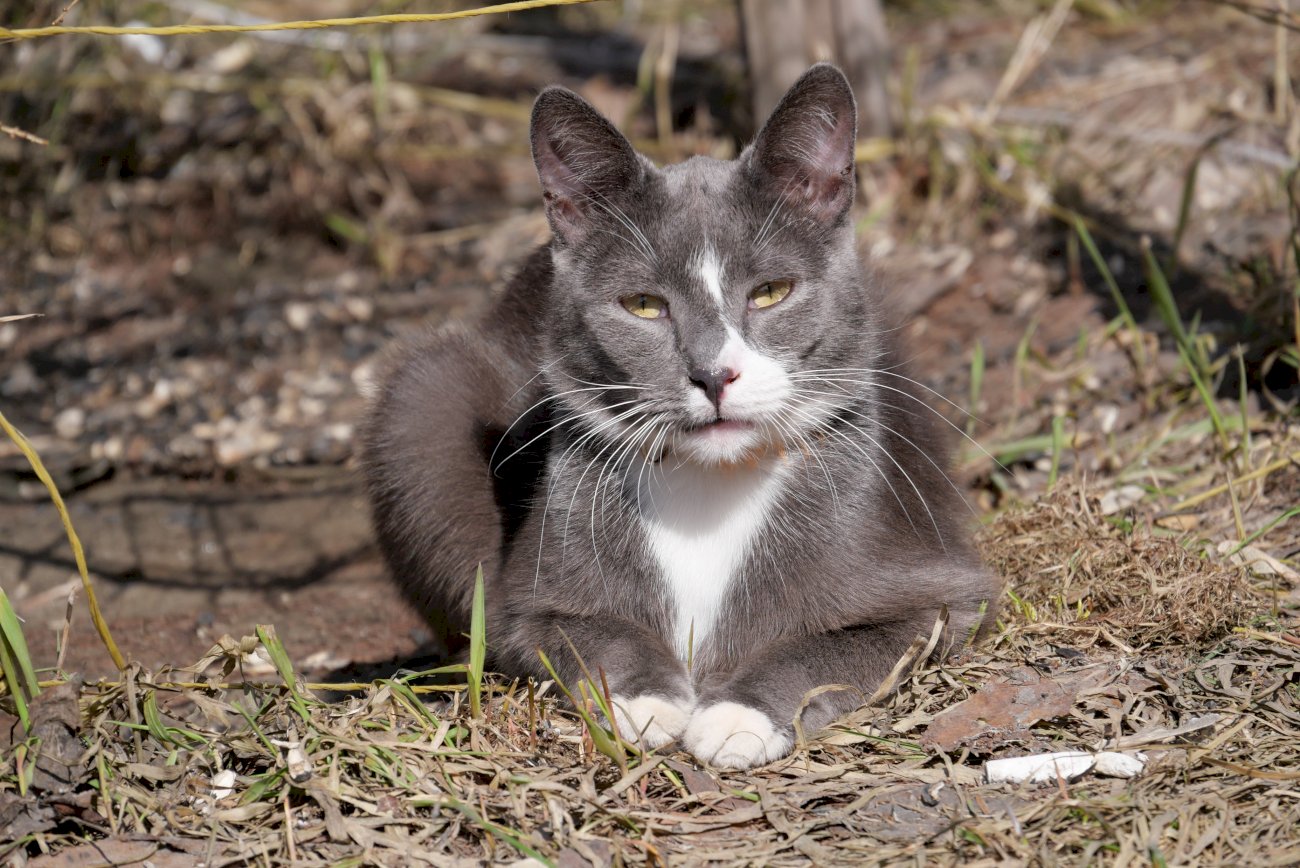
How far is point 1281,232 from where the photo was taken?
168 inches

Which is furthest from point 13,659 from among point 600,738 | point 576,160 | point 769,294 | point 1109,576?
point 1109,576

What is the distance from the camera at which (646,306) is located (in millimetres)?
2512

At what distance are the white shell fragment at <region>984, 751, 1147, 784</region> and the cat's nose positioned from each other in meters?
0.80

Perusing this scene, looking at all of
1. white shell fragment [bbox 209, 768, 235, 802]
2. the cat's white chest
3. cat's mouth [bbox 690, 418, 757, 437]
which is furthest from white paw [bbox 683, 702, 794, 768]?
white shell fragment [bbox 209, 768, 235, 802]

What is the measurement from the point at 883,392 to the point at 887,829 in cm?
106

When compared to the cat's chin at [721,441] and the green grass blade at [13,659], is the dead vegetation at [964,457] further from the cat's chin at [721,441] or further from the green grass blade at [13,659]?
the cat's chin at [721,441]

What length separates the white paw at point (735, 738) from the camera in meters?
2.30

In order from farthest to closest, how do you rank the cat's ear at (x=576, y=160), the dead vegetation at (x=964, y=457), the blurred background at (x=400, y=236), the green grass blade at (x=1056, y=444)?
the blurred background at (x=400, y=236)
the green grass blade at (x=1056, y=444)
the cat's ear at (x=576, y=160)
the dead vegetation at (x=964, y=457)

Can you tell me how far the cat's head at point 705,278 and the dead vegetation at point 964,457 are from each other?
23.1 inches

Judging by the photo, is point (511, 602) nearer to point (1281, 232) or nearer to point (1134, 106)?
point (1281, 232)

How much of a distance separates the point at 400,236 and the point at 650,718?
379cm

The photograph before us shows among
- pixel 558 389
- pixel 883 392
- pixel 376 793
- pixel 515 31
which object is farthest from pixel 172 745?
pixel 515 31

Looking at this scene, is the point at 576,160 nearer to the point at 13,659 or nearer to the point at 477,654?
the point at 477,654

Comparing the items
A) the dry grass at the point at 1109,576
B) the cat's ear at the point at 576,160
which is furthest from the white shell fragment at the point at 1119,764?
the cat's ear at the point at 576,160
